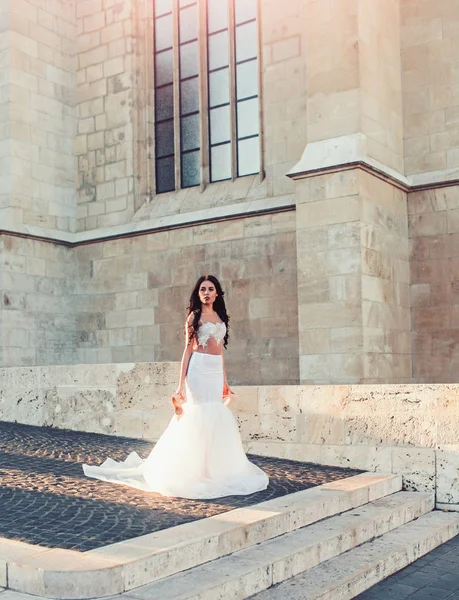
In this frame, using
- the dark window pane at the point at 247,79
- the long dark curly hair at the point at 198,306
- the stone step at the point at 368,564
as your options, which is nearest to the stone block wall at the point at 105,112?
the dark window pane at the point at 247,79

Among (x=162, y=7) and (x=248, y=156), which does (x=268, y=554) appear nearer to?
(x=248, y=156)

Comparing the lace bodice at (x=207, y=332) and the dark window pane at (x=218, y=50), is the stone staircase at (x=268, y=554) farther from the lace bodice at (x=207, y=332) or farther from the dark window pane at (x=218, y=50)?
the dark window pane at (x=218, y=50)

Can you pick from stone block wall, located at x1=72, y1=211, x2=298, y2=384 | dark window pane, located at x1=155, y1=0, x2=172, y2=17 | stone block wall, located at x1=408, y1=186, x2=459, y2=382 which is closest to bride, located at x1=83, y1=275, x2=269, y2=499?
stone block wall, located at x1=408, y1=186, x2=459, y2=382

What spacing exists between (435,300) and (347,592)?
7.60 m

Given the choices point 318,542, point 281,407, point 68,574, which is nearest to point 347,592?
point 318,542

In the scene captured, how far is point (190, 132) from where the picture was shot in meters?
14.5

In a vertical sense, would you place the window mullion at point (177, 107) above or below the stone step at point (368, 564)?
above

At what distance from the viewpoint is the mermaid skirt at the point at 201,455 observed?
233 inches

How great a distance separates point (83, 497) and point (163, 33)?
1145 centimetres

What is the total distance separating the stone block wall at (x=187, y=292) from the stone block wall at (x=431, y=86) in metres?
2.39

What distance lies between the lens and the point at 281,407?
772cm

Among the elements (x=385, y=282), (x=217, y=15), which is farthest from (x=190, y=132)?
(x=385, y=282)

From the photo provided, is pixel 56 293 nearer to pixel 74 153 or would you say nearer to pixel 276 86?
pixel 74 153

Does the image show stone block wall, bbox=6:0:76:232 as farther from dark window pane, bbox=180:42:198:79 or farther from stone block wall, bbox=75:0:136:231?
dark window pane, bbox=180:42:198:79
